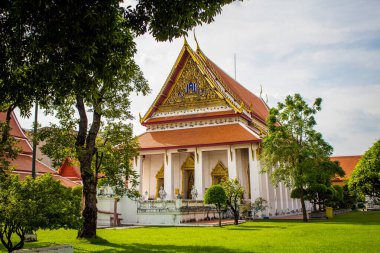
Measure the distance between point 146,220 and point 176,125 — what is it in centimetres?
923

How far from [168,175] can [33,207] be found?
58.0 feet

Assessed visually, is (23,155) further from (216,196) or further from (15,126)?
(216,196)

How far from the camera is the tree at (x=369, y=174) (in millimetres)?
20984

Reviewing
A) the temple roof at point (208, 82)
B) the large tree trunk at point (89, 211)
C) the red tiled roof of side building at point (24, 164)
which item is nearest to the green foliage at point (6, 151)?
the large tree trunk at point (89, 211)

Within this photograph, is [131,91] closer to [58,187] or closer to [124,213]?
[58,187]

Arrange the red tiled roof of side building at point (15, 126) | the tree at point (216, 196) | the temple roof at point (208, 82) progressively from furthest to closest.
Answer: the temple roof at point (208, 82) < the red tiled roof of side building at point (15, 126) < the tree at point (216, 196)

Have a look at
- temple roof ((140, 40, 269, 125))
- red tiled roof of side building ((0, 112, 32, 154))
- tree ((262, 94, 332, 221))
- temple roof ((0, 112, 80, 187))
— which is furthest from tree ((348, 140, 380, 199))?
red tiled roof of side building ((0, 112, 32, 154))

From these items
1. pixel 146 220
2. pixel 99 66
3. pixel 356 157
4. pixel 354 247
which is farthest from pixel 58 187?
pixel 356 157

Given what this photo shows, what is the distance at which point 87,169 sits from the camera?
11.1m

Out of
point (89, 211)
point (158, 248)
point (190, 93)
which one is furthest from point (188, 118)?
point (158, 248)

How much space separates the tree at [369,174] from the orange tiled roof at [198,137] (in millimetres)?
6239

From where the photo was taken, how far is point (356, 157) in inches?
1940

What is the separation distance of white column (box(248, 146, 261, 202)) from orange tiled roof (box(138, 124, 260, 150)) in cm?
106

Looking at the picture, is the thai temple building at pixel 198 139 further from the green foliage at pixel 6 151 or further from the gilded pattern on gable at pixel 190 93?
the green foliage at pixel 6 151
